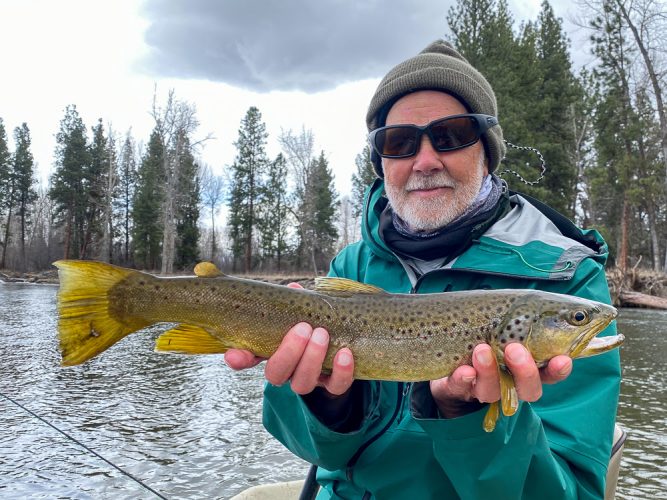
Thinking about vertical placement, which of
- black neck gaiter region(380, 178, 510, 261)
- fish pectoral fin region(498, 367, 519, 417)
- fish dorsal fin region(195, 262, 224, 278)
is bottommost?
fish pectoral fin region(498, 367, 519, 417)

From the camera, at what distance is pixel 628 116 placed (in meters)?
32.4

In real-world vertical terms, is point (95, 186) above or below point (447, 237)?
above

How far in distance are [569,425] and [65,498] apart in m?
4.54

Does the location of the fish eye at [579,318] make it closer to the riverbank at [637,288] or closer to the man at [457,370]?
the man at [457,370]

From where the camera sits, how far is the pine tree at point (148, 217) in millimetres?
52287

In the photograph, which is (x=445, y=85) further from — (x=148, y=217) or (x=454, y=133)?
(x=148, y=217)

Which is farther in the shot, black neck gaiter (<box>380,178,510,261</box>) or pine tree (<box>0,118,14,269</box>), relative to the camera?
pine tree (<box>0,118,14,269</box>)

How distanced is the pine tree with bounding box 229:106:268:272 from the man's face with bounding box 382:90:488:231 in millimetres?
48880

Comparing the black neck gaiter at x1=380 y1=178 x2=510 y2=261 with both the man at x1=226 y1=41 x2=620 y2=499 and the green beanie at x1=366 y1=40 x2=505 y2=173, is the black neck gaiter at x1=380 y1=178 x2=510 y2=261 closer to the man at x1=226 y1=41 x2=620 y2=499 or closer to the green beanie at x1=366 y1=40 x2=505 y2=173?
the man at x1=226 y1=41 x2=620 y2=499

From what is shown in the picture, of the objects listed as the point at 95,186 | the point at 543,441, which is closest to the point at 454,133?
the point at 543,441

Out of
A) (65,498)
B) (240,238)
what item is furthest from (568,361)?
(240,238)

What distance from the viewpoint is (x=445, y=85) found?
11.0 feet

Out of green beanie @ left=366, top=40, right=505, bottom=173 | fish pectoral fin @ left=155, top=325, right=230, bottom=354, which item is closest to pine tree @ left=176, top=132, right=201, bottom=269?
green beanie @ left=366, top=40, right=505, bottom=173

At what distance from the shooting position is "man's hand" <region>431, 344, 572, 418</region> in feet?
6.86
